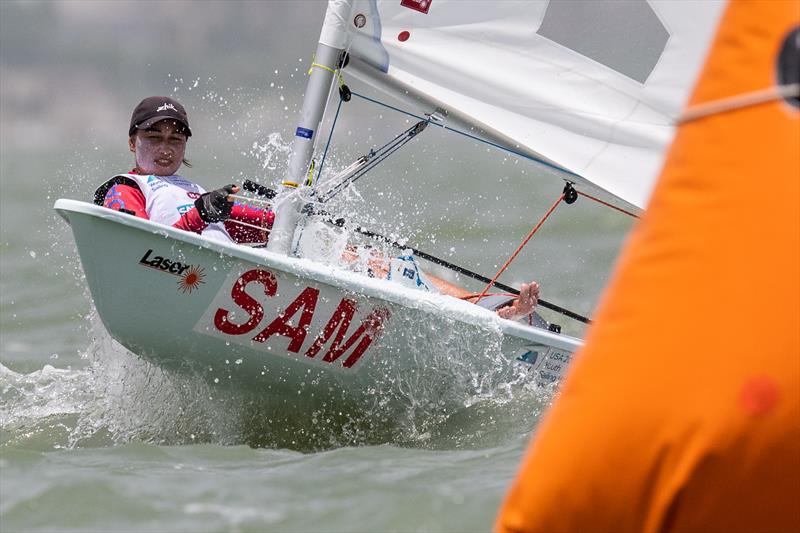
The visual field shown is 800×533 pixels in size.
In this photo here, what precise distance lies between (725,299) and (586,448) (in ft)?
0.88

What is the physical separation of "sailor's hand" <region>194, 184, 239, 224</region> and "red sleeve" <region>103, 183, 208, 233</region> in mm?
24

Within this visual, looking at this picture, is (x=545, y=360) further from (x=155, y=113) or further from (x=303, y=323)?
(x=155, y=113)

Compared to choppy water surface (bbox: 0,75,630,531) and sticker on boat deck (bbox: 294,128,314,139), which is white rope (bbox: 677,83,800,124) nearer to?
choppy water surface (bbox: 0,75,630,531)

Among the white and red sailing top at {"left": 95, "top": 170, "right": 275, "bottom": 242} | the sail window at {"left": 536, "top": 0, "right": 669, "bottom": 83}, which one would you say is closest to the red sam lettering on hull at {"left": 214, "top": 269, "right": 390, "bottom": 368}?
the white and red sailing top at {"left": 95, "top": 170, "right": 275, "bottom": 242}

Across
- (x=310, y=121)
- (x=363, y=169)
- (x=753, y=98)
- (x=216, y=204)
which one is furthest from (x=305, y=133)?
(x=753, y=98)

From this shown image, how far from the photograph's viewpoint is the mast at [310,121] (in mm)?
3254

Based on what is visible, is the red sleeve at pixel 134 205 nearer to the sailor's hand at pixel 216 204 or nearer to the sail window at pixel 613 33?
the sailor's hand at pixel 216 204

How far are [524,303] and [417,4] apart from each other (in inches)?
39.8

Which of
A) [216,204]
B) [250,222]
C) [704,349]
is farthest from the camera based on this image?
[250,222]

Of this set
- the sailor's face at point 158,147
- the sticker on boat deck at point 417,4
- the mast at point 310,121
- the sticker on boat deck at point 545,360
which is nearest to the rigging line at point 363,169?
the mast at point 310,121

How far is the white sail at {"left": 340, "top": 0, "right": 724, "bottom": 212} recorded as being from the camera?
3.33m

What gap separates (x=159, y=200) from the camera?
345 centimetres

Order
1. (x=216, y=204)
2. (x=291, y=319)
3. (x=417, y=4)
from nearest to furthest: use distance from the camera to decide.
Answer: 1. (x=291, y=319)
2. (x=216, y=204)
3. (x=417, y=4)

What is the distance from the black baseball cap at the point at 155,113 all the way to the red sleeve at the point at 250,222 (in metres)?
0.36
